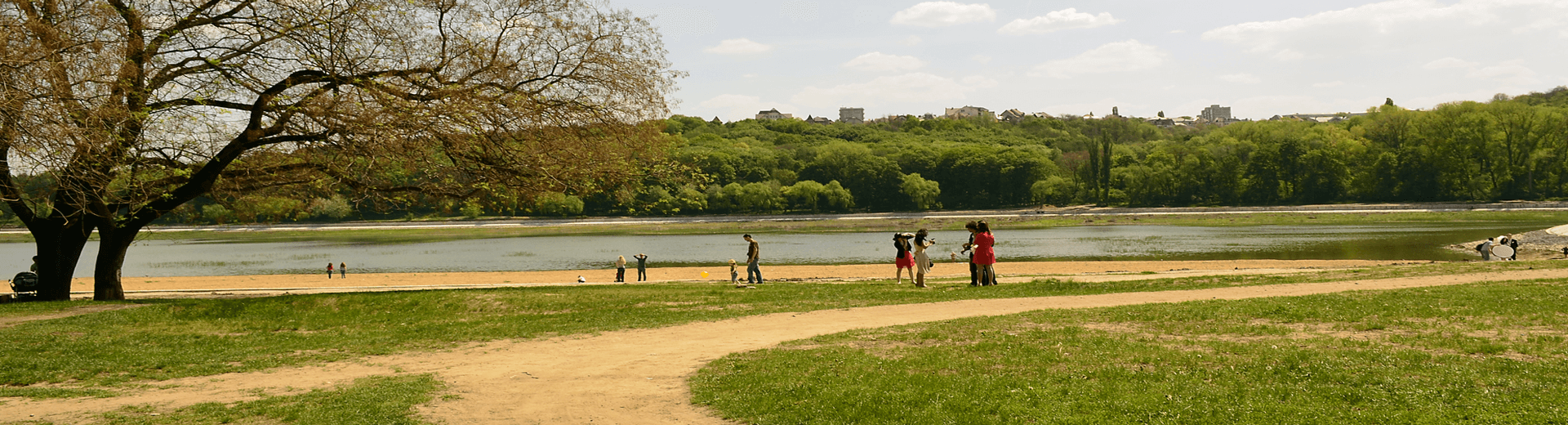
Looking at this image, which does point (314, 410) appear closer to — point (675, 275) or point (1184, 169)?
point (675, 275)

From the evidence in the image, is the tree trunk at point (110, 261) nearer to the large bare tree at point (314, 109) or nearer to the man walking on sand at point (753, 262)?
the large bare tree at point (314, 109)

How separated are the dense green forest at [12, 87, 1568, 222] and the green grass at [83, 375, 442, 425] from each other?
81.6 meters

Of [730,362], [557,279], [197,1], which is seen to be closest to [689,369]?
[730,362]

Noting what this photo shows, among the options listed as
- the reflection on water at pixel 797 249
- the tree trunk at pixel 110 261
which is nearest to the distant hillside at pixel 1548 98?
the reflection on water at pixel 797 249

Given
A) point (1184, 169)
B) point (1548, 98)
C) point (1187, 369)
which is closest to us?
point (1187, 369)

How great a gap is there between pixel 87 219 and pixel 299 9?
6750 millimetres

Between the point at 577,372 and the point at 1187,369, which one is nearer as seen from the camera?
the point at 1187,369

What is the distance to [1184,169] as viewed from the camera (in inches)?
5010

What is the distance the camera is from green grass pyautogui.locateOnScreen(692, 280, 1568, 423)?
7.77 metres

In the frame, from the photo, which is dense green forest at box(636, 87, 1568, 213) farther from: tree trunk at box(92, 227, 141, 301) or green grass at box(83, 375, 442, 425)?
green grass at box(83, 375, 442, 425)

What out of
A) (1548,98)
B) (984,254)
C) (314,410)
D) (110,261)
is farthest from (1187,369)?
(1548,98)

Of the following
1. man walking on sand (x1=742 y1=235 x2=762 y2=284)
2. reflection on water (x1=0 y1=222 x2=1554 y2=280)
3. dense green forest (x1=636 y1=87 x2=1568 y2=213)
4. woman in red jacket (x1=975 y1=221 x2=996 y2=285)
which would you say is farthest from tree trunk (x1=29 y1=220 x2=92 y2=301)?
dense green forest (x1=636 y1=87 x2=1568 y2=213)

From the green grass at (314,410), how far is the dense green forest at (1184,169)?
8161 centimetres

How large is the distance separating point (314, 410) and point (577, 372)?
2.94 meters
